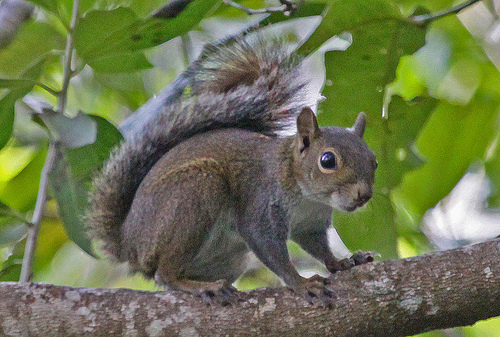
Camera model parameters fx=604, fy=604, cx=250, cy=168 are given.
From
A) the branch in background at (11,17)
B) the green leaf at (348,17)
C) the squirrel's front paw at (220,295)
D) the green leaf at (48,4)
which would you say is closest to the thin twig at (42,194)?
the green leaf at (48,4)

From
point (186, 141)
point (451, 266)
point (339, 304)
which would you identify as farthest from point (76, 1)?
point (451, 266)

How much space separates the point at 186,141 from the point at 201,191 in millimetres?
354

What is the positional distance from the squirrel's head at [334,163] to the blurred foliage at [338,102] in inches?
4.8

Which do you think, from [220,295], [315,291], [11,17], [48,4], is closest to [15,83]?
[48,4]

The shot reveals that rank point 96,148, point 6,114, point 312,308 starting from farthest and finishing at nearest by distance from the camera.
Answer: point 96,148 < point 6,114 < point 312,308

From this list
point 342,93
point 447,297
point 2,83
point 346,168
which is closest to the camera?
point 447,297

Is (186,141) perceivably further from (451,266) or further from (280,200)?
(451,266)

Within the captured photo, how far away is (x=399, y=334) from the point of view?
2.01 m

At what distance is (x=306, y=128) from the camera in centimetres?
259

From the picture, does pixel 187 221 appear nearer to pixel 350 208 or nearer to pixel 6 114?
pixel 350 208

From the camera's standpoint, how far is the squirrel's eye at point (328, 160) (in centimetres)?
246

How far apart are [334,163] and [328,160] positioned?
3 cm

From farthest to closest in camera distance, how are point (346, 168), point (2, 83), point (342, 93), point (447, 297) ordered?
point (342, 93), point (346, 168), point (2, 83), point (447, 297)

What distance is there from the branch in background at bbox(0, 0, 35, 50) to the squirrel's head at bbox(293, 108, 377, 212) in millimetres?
1289
